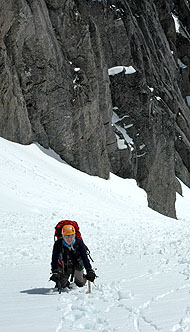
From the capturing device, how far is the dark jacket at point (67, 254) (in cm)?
635

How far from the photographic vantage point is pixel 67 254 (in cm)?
650

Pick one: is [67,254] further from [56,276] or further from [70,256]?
[56,276]

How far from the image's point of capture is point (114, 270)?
7852 mm

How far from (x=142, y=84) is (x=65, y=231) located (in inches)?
1669

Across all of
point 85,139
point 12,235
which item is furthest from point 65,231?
point 85,139

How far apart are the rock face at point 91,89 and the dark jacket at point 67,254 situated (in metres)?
21.8

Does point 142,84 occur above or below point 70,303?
below

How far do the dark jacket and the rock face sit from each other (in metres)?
21.8

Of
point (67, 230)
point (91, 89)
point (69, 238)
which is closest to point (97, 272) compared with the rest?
point (69, 238)

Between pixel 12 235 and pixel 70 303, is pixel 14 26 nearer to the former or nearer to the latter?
pixel 12 235

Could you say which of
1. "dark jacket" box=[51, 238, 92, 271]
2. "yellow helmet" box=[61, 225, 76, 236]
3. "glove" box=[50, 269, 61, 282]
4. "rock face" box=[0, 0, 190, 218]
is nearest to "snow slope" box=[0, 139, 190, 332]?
"glove" box=[50, 269, 61, 282]

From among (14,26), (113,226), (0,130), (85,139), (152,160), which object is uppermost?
(14,26)

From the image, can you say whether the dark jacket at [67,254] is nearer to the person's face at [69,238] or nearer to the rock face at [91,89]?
the person's face at [69,238]

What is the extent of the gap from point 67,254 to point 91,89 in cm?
3212
